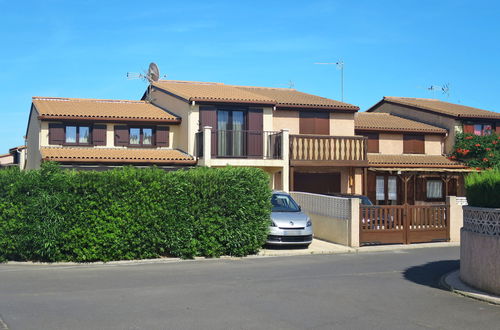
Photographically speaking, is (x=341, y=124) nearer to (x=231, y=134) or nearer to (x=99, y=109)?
(x=231, y=134)

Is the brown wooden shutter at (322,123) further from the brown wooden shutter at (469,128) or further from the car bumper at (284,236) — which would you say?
the car bumper at (284,236)

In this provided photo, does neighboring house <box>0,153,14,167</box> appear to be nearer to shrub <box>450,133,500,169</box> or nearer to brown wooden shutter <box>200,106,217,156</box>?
brown wooden shutter <box>200,106,217,156</box>

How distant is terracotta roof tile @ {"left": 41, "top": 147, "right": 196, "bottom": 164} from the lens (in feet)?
74.8

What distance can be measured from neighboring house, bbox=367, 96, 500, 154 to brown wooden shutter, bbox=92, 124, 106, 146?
1947cm

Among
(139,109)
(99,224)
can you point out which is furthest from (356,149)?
(99,224)

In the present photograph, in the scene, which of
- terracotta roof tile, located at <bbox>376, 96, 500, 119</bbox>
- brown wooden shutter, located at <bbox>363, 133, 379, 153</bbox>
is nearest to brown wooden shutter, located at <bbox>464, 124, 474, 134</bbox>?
terracotta roof tile, located at <bbox>376, 96, 500, 119</bbox>

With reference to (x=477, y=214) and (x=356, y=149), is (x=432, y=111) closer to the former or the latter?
(x=356, y=149)

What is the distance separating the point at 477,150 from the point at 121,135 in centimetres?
1946

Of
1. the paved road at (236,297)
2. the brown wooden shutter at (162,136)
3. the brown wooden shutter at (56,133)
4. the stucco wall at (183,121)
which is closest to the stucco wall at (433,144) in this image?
the stucco wall at (183,121)

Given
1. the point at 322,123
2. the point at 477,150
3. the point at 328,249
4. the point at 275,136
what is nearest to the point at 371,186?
the point at 322,123

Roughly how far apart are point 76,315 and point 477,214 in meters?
7.15

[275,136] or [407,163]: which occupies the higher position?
[275,136]

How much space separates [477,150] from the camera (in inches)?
1258

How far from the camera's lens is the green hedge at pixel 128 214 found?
13617mm
